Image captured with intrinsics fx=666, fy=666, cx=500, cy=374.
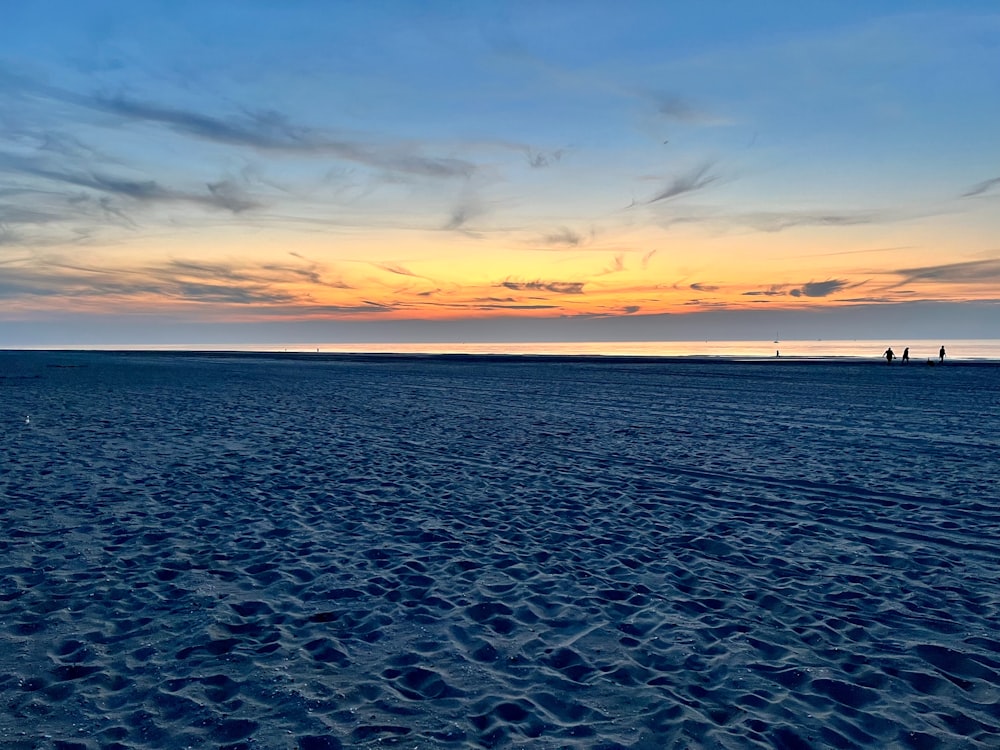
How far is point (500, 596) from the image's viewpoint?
408 inches

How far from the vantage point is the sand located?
698cm

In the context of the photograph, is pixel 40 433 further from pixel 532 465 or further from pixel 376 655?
pixel 376 655

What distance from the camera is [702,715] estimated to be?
702 centimetres

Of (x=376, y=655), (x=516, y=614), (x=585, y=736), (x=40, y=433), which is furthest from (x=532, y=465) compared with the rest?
(x=40, y=433)

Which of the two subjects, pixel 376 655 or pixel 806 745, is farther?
pixel 376 655

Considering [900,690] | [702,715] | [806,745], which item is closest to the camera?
[806,745]

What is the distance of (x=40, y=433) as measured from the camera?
90.6 feet

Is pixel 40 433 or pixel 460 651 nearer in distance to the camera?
pixel 460 651

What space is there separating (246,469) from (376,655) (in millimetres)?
13727

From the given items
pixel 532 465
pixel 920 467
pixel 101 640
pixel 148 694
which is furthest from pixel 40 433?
pixel 920 467

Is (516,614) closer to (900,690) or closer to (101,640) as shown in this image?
(900,690)

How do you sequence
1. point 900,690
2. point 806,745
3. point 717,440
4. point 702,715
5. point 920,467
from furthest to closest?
point 717,440 < point 920,467 < point 900,690 < point 702,715 < point 806,745

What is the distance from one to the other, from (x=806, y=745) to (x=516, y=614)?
4.22 meters

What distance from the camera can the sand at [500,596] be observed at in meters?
6.98
